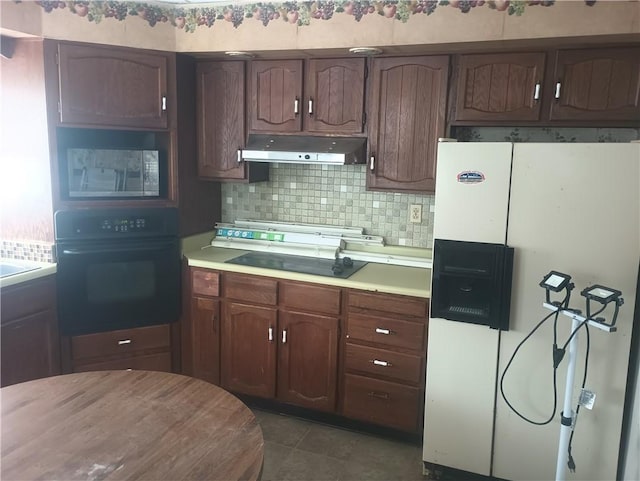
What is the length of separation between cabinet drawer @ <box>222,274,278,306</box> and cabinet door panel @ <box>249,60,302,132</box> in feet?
2.86

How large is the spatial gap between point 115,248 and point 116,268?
0.12 m

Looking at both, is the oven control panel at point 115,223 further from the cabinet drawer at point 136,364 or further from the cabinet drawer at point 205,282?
the cabinet drawer at point 136,364

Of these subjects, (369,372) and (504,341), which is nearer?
(504,341)

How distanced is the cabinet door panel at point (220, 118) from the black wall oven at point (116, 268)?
0.40 m

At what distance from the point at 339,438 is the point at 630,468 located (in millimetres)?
1366

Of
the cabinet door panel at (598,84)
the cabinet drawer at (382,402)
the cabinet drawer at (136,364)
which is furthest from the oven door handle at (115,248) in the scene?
the cabinet door panel at (598,84)

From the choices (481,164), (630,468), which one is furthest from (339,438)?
(481,164)

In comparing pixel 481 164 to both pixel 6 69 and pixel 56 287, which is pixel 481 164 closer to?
pixel 56 287

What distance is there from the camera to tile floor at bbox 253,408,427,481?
2508 millimetres

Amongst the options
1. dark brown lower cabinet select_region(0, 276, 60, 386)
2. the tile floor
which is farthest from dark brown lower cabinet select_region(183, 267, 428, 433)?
dark brown lower cabinet select_region(0, 276, 60, 386)

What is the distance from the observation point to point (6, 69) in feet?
8.88

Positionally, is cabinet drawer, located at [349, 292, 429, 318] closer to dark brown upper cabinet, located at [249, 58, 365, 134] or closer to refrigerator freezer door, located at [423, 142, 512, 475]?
refrigerator freezer door, located at [423, 142, 512, 475]

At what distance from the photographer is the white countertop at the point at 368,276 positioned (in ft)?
8.50

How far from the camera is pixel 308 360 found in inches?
112
